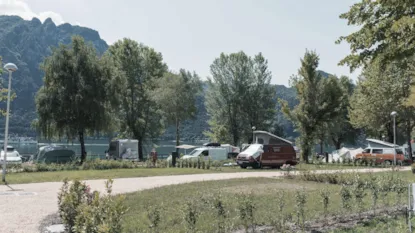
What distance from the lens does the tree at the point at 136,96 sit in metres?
48.1

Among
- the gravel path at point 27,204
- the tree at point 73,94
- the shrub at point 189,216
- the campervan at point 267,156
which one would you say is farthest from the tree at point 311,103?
the shrub at point 189,216

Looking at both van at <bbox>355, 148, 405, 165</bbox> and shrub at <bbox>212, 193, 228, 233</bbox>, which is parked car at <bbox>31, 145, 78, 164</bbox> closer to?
shrub at <bbox>212, 193, 228, 233</bbox>

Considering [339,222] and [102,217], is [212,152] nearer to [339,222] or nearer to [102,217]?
[339,222]

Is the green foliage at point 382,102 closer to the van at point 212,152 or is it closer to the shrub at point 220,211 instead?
the van at point 212,152

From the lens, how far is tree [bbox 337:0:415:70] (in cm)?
785

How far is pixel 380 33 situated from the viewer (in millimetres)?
8586

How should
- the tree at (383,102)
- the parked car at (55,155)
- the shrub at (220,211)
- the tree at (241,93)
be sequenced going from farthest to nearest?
the tree at (241,93), the tree at (383,102), the parked car at (55,155), the shrub at (220,211)

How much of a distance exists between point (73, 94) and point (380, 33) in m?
25.4

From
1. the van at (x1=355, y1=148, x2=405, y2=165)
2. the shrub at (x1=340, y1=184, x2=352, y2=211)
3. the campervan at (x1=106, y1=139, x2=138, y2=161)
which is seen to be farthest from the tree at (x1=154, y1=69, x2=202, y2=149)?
the shrub at (x1=340, y1=184, x2=352, y2=211)

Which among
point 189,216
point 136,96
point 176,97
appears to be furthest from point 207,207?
point 176,97

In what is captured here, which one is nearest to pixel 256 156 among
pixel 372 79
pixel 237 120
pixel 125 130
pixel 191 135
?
pixel 372 79

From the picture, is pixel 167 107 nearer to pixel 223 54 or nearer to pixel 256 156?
pixel 223 54

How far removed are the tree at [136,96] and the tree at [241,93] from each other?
964cm

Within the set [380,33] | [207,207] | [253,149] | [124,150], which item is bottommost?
[207,207]
